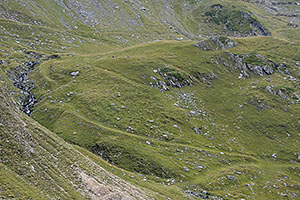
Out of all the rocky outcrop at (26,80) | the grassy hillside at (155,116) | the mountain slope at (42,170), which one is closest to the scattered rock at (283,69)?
the grassy hillside at (155,116)

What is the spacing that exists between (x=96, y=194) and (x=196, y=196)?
63.5 feet

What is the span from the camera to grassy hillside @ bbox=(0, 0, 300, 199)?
1404 inches

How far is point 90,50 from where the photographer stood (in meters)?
113

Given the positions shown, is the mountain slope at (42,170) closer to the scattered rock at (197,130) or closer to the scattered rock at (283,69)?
the scattered rock at (197,130)

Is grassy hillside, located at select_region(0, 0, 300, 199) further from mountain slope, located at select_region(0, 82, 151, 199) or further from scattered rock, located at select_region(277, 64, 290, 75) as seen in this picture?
scattered rock, located at select_region(277, 64, 290, 75)

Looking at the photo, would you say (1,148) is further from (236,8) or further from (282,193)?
(236,8)

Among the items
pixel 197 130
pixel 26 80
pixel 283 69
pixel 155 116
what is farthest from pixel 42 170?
pixel 283 69

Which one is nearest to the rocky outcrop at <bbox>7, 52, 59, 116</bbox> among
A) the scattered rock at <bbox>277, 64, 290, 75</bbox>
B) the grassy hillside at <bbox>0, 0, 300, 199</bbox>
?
the grassy hillside at <bbox>0, 0, 300, 199</bbox>

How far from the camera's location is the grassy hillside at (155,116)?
117 ft

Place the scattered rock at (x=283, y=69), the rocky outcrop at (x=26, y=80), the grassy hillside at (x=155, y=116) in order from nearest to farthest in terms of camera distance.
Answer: the grassy hillside at (x=155, y=116) < the rocky outcrop at (x=26, y=80) < the scattered rock at (x=283, y=69)

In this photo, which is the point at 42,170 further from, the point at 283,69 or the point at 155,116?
the point at 283,69

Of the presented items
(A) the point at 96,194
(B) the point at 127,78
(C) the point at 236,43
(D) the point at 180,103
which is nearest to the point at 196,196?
(A) the point at 96,194

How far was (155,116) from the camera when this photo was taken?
58688mm

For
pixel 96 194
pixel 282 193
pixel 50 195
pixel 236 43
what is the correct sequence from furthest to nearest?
pixel 236 43 < pixel 282 193 < pixel 96 194 < pixel 50 195
